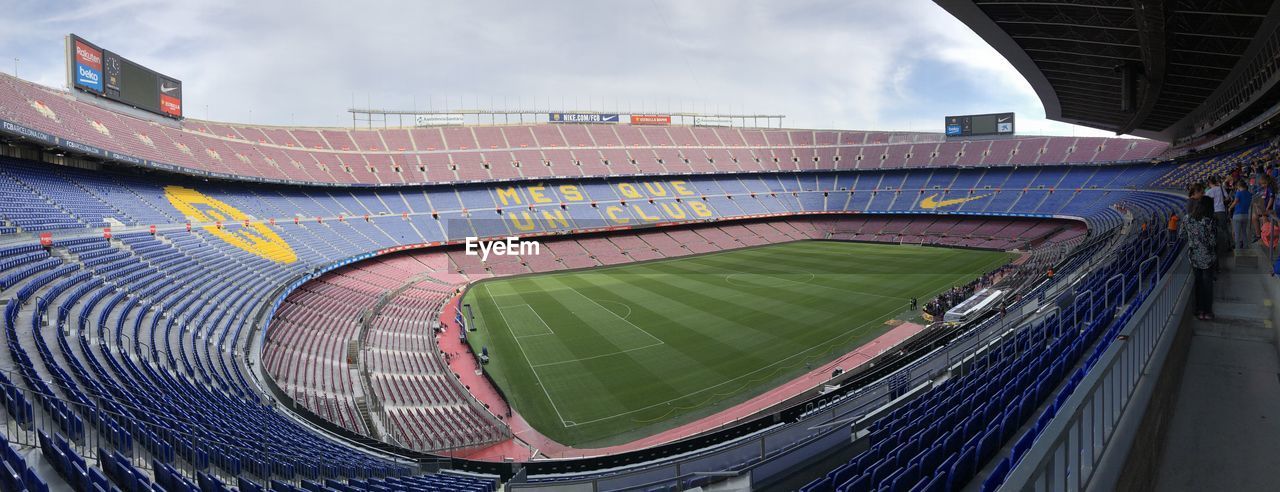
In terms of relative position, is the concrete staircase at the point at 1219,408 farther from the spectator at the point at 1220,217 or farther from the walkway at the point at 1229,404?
the spectator at the point at 1220,217

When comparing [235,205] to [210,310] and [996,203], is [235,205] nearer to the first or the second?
[210,310]

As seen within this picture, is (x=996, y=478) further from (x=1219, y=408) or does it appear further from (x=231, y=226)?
(x=231, y=226)

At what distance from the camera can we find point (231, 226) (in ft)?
101

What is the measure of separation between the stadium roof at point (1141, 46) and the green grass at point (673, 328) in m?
10.7

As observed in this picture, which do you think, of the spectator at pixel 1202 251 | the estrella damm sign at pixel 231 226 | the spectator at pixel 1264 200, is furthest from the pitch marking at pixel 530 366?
the spectator at pixel 1264 200

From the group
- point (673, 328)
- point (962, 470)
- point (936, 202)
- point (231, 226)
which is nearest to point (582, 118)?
point (936, 202)

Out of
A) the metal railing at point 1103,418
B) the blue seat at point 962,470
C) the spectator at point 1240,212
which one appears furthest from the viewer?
the spectator at point 1240,212

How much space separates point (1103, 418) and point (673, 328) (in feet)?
69.1

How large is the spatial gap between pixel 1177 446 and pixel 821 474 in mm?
3339

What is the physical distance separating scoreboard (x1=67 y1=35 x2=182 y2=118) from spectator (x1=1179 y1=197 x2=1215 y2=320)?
1709 inches

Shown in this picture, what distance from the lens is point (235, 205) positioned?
1344 inches

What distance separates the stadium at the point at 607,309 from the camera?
6.30 meters

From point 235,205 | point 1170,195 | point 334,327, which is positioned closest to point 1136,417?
point 334,327

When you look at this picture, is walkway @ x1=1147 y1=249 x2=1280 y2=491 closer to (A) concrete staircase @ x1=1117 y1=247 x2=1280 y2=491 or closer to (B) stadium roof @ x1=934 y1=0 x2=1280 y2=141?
(A) concrete staircase @ x1=1117 y1=247 x2=1280 y2=491
